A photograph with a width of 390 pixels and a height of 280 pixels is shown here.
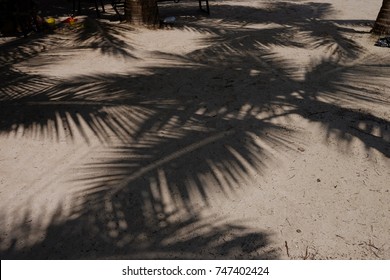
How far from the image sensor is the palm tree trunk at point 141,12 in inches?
262

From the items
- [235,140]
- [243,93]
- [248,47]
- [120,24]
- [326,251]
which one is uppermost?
[120,24]

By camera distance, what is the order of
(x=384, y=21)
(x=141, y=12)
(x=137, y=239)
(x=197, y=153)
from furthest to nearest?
(x=141, y=12), (x=384, y=21), (x=197, y=153), (x=137, y=239)

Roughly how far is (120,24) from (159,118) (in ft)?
14.3

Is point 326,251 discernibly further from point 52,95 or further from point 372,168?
point 52,95

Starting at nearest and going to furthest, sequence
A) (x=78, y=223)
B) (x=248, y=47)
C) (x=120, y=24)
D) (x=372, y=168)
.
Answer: (x=78, y=223)
(x=372, y=168)
(x=248, y=47)
(x=120, y=24)

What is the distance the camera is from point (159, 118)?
11.4ft

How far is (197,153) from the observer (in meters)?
2.91

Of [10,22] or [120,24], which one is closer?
[10,22]

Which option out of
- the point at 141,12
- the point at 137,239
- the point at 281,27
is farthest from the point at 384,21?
the point at 137,239

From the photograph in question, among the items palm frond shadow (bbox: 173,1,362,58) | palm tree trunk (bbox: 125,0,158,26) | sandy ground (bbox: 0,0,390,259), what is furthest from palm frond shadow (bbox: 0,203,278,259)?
palm tree trunk (bbox: 125,0,158,26)

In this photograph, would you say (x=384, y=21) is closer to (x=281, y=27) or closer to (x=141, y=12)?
(x=281, y=27)

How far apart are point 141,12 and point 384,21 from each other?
15.6 feet

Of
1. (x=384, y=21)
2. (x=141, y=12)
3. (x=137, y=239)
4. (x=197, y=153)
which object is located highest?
(x=141, y=12)

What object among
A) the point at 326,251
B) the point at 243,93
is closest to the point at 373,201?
the point at 326,251
